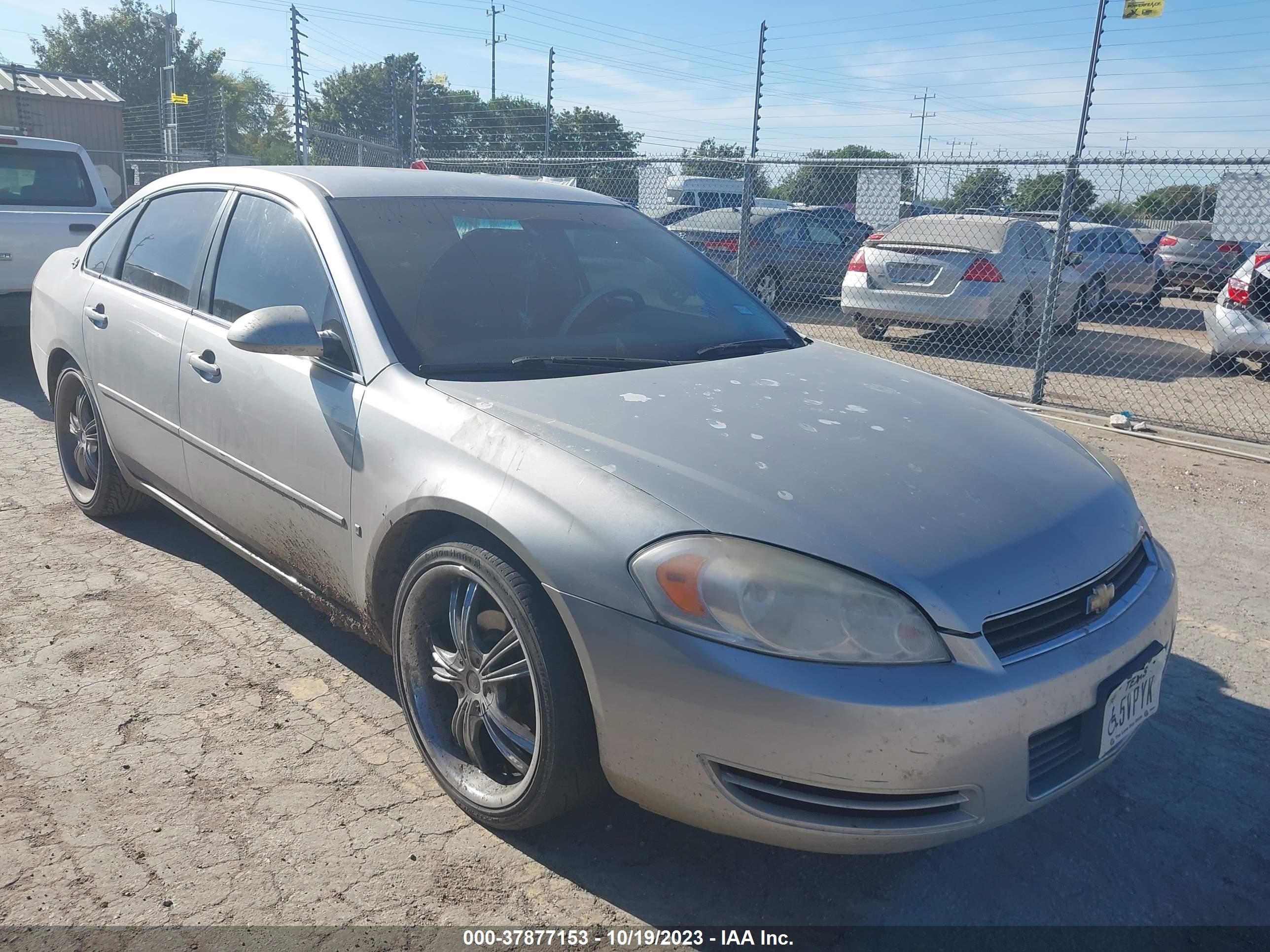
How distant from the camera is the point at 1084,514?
250cm

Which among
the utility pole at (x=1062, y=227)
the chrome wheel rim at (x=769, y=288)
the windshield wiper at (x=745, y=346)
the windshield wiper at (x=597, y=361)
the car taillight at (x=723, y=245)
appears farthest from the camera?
the car taillight at (x=723, y=245)

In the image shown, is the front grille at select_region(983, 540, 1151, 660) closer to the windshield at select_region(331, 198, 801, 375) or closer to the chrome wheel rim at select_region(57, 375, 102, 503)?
the windshield at select_region(331, 198, 801, 375)

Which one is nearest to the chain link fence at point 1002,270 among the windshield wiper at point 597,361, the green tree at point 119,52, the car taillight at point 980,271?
the car taillight at point 980,271

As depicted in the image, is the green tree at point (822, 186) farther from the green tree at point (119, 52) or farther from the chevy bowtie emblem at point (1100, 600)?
the green tree at point (119, 52)

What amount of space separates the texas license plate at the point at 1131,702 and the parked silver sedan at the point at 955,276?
7.66 metres

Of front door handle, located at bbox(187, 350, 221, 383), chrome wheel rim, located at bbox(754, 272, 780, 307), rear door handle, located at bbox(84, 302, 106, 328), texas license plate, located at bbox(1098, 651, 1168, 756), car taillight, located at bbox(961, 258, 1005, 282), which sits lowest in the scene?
texas license plate, located at bbox(1098, 651, 1168, 756)

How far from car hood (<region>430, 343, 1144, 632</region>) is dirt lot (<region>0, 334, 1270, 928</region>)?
2.45 feet

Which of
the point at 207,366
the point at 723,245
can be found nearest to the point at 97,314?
the point at 207,366

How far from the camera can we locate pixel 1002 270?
9.63 m

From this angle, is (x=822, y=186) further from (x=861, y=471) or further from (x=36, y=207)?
(x=861, y=471)

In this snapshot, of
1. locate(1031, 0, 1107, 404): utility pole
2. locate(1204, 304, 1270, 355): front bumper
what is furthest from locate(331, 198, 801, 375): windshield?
locate(1204, 304, 1270, 355): front bumper

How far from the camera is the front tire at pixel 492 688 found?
7.32ft

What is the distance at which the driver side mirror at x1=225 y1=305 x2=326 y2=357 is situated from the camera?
279 centimetres

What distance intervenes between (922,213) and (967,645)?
9937mm
